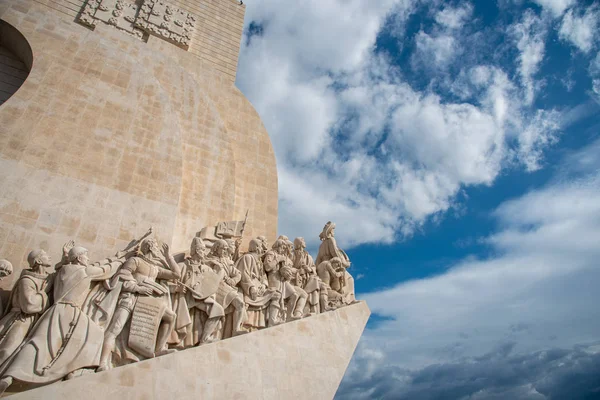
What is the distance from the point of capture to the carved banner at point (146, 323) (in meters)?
5.47

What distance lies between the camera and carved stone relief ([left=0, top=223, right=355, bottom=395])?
4922 millimetres

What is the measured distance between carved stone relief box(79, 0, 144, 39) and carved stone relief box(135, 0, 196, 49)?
0.20 meters

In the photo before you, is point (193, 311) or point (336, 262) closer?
point (193, 311)

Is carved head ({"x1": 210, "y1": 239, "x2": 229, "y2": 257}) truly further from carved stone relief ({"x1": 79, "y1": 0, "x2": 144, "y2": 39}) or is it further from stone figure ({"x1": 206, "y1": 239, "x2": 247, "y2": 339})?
carved stone relief ({"x1": 79, "y1": 0, "x2": 144, "y2": 39})

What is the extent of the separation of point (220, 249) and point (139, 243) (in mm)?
1262

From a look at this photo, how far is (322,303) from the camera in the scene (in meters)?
7.71

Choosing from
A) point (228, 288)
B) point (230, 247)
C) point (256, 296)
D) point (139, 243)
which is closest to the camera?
point (139, 243)

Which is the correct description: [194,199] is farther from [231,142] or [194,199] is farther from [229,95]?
[229,95]

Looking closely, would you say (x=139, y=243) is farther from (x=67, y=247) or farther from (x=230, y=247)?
(x=230, y=247)

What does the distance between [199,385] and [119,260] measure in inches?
86.2

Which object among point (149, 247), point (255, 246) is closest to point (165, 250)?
point (149, 247)

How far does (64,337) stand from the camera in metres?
5.01

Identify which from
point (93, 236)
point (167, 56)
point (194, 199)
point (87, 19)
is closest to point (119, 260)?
point (93, 236)

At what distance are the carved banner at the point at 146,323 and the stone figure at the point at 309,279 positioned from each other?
2657 mm
